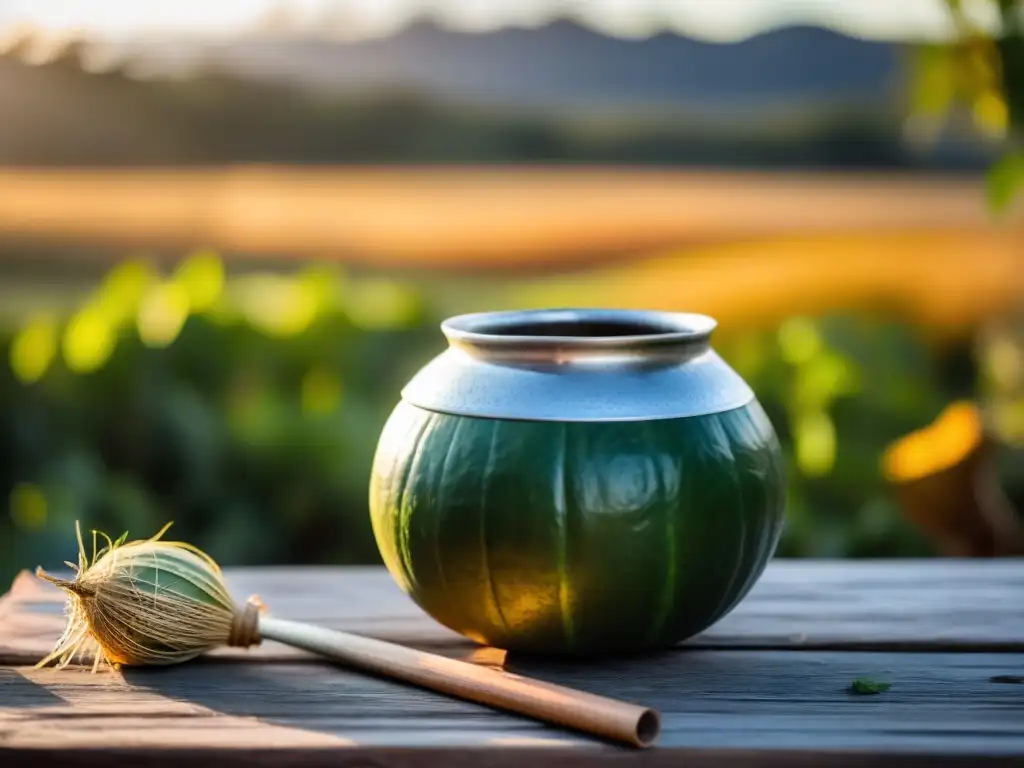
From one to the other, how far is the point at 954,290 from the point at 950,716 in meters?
2.33

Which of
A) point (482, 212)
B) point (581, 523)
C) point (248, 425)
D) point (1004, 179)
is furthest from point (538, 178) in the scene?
point (581, 523)

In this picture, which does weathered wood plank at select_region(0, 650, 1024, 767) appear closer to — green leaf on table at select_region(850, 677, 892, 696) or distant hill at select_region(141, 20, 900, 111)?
green leaf on table at select_region(850, 677, 892, 696)

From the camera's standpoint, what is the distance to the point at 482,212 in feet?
10.6

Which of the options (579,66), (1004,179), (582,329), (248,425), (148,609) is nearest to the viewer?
(148,609)

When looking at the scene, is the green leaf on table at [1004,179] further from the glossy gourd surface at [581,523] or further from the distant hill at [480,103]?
the distant hill at [480,103]

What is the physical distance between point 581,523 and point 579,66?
231 cm

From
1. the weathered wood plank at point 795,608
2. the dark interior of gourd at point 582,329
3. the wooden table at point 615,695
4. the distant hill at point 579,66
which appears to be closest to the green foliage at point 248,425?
the distant hill at point 579,66

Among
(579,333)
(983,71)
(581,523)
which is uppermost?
(983,71)

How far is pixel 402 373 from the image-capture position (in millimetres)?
2621

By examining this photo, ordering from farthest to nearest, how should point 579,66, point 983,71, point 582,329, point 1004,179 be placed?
point 579,66, point 983,71, point 1004,179, point 582,329

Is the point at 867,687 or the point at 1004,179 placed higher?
the point at 1004,179

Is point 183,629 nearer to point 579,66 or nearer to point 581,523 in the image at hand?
point 581,523

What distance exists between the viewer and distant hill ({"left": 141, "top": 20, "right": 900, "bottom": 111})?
10.3 ft

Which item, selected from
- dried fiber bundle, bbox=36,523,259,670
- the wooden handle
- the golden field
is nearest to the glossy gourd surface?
the wooden handle
